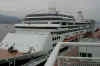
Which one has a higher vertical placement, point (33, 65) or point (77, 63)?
point (77, 63)

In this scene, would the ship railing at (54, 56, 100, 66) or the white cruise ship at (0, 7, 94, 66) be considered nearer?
the ship railing at (54, 56, 100, 66)

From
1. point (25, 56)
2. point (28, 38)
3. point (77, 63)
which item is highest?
point (77, 63)

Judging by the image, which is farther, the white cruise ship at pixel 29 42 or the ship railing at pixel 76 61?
the white cruise ship at pixel 29 42

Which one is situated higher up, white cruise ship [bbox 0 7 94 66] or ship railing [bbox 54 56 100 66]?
ship railing [bbox 54 56 100 66]

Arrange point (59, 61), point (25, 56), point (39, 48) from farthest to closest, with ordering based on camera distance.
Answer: point (39, 48)
point (25, 56)
point (59, 61)

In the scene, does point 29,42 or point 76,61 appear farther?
point 29,42

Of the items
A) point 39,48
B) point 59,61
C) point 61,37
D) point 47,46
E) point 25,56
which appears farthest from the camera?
point 61,37

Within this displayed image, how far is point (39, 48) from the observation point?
12258 millimetres

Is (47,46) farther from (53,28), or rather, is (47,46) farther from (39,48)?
(53,28)

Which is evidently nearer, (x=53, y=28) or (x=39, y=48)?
(x=39, y=48)

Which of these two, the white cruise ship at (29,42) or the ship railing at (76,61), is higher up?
the ship railing at (76,61)

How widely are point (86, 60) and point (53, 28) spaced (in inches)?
501

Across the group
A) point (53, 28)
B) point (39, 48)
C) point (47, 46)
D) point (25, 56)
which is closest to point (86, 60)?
point (25, 56)

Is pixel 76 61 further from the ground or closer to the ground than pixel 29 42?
further from the ground
